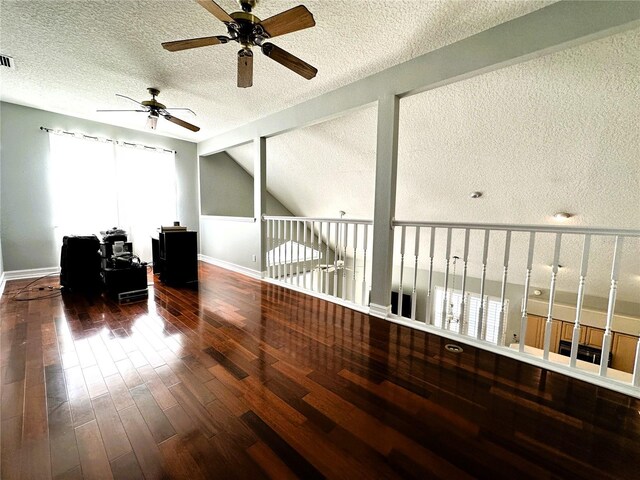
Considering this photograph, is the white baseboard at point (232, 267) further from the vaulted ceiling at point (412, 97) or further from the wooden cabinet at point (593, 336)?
the wooden cabinet at point (593, 336)

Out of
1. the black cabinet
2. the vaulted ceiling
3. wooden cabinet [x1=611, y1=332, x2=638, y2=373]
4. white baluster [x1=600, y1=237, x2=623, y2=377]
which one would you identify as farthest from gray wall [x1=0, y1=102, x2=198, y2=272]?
wooden cabinet [x1=611, y1=332, x2=638, y2=373]

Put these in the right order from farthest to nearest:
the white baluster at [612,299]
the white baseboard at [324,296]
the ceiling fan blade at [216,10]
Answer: the white baseboard at [324,296]
the white baluster at [612,299]
the ceiling fan blade at [216,10]

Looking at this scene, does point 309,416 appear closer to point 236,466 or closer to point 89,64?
point 236,466

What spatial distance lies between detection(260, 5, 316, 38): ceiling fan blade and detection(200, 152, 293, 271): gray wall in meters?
2.81

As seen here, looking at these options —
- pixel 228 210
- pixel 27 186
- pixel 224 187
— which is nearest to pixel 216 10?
pixel 27 186

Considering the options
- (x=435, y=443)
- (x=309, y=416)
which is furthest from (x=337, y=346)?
(x=435, y=443)

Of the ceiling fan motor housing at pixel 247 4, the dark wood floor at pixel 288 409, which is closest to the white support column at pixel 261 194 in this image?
the dark wood floor at pixel 288 409

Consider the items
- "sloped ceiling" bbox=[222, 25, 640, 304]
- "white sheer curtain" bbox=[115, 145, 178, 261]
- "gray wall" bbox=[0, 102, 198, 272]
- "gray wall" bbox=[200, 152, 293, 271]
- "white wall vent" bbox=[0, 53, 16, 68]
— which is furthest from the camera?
"white sheer curtain" bbox=[115, 145, 178, 261]

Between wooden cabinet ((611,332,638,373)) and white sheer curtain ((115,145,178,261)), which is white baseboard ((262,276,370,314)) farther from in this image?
wooden cabinet ((611,332,638,373))

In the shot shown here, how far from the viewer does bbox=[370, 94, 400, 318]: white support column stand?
2.56m

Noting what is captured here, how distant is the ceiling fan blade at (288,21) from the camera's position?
4.99 feet

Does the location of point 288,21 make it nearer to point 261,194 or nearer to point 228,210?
point 261,194

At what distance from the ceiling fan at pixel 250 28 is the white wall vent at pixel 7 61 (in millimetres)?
2104

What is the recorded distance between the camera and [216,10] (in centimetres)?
156
